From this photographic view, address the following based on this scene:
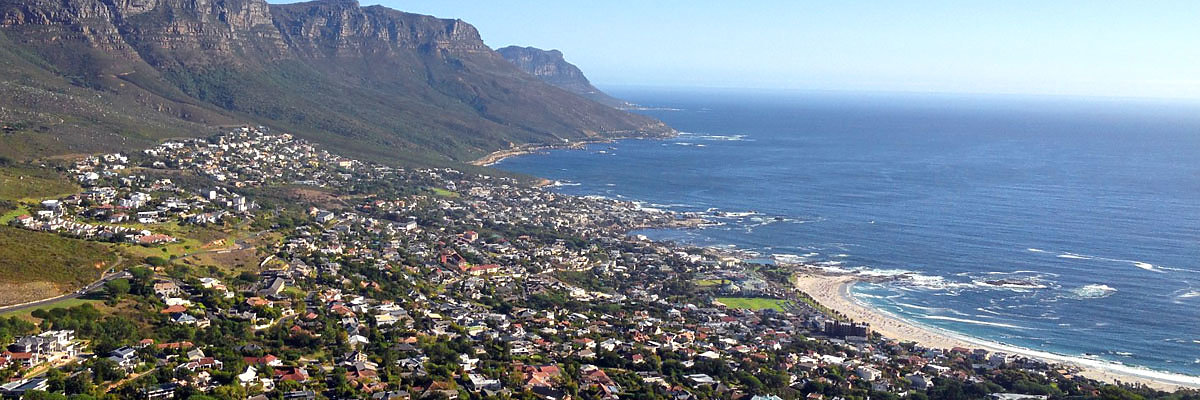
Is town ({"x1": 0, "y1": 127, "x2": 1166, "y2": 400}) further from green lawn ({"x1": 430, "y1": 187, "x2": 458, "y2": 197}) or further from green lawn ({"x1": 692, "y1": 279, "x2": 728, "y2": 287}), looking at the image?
green lawn ({"x1": 430, "y1": 187, "x2": 458, "y2": 197})

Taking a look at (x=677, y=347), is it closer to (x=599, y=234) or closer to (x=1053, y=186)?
(x=599, y=234)

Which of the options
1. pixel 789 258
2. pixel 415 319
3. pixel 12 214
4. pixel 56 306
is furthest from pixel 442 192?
pixel 56 306

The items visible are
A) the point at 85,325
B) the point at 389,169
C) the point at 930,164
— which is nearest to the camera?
the point at 85,325

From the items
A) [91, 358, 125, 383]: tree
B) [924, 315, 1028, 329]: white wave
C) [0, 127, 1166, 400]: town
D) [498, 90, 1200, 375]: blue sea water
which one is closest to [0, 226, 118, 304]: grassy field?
[0, 127, 1166, 400]: town

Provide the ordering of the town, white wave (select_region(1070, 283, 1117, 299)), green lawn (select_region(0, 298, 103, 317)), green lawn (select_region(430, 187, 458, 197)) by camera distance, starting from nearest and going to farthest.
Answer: the town, green lawn (select_region(0, 298, 103, 317)), white wave (select_region(1070, 283, 1117, 299)), green lawn (select_region(430, 187, 458, 197))

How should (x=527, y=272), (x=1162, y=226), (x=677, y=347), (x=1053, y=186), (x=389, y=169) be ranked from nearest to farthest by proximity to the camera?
(x=677, y=347) → (x=527, y=272) → (x=1162, y=226) → (x=389, y=169) → (x=1053, y=186)

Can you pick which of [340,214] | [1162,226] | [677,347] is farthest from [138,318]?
[1162,226]
